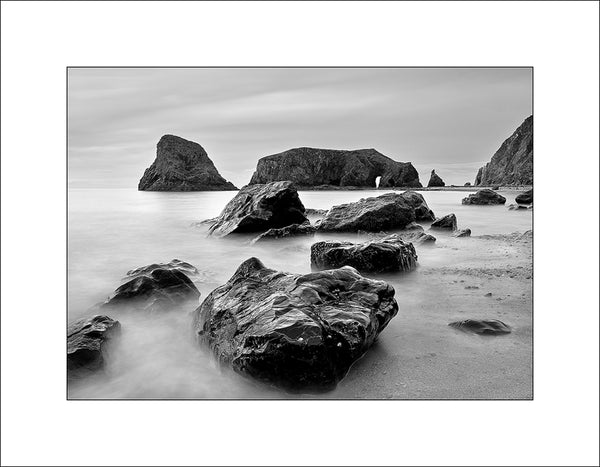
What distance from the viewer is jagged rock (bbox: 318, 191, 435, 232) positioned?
8.34 metres

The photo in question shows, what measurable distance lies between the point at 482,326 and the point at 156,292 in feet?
9.63

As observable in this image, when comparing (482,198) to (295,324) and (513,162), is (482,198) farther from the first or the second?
(295,324)

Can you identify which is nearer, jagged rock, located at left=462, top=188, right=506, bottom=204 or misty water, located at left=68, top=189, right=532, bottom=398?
misty water, located at left=68, top=189, right=532, bottom=398

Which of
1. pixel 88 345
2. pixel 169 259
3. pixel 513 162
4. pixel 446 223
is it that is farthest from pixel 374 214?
pixel 88 345

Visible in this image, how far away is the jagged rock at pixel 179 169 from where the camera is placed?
6.41 metres

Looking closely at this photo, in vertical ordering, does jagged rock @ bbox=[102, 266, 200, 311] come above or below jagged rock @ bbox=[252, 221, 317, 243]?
below

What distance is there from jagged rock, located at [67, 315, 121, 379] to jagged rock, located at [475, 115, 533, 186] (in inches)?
165

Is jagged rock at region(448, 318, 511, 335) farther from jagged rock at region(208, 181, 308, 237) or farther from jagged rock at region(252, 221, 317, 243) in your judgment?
jagged rock at region(208, 181, 308, 237)

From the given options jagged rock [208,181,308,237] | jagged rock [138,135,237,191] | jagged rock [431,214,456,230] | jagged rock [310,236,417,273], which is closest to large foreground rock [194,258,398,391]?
jagged rock [310,236,417,273]

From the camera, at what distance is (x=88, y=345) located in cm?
344
